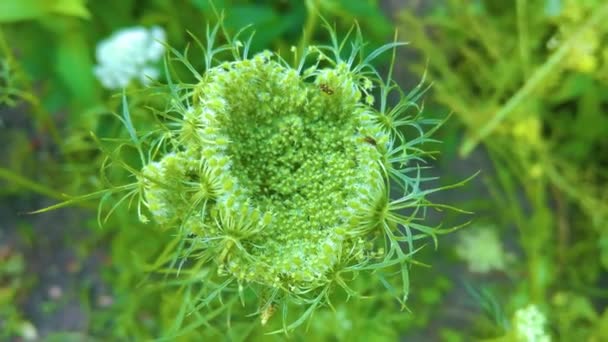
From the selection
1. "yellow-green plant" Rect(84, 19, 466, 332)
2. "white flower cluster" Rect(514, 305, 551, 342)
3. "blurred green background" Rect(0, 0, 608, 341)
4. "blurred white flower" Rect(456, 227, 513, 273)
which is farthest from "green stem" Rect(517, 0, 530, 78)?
"yellow-green plant" Rect(84, 19, 466, 332)

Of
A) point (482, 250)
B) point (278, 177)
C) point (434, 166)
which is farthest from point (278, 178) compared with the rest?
point (482, 250)

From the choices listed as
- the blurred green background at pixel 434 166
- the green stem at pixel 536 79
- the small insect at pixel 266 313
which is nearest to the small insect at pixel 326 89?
the small insect at pixel 266 313

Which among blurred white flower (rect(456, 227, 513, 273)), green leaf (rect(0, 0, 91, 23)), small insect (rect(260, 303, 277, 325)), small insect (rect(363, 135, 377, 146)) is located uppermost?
small insect (rect(363, 135, 377, 146))

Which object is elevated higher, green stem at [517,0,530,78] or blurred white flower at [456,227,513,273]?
green stem at [517,0,530,78]

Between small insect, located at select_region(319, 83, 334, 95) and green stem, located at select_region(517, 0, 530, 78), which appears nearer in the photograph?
small insect, located at select_region(319, 83, 334, 95)

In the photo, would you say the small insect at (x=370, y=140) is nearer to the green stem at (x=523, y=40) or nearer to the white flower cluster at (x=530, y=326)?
the white flower cluster at (x=530, y=326)

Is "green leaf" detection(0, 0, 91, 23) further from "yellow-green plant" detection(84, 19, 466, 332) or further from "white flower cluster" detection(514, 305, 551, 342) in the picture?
"white flower cluster" detection(514, 305, 551, 342)
